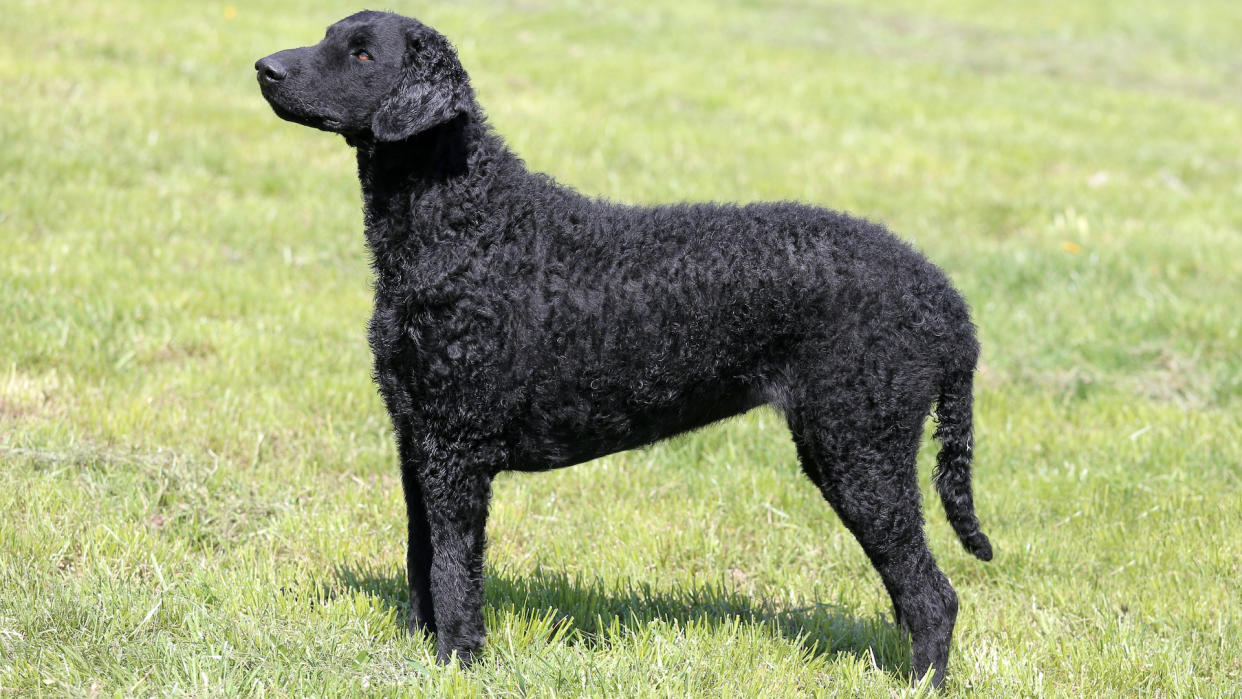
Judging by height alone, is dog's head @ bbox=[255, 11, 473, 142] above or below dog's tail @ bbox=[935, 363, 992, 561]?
above

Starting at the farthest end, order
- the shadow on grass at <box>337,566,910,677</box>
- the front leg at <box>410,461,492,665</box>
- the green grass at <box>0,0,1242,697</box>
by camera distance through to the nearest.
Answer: the shadow on grass at <box>337,566,910,677</box>, the green grass at <box>0,0,1242,697</box>, the front leg at <box>410,461,492,665</box>

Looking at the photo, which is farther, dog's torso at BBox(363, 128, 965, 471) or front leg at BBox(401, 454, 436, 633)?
front leg at BBox(401, 454, 436, 633)

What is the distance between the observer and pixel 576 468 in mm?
5676

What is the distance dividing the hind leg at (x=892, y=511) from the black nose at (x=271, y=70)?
211 cm

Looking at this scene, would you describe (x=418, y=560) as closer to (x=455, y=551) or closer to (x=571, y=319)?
Result: (x=455, y=551)

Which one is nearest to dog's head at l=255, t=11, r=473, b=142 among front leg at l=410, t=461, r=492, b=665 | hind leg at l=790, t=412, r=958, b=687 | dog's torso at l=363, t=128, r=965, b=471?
dog's torso at l=363, t=128, r=965, b=471

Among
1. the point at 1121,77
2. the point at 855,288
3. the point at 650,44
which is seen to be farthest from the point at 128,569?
the point at 1121,77

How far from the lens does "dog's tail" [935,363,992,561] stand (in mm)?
4004

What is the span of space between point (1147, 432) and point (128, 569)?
5.23 metres

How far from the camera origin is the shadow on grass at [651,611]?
13.6 feet

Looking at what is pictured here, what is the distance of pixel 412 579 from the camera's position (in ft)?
13.3

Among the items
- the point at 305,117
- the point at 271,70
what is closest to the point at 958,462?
the point at 305,117

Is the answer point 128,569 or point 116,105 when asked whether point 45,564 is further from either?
point 116,105

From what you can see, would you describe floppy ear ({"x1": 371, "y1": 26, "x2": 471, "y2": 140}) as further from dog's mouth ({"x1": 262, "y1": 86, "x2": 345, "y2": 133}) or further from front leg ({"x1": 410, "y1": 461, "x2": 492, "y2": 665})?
front leg ({"x1": 410, "y1": 461, "x2": 492, "y2": 665})
